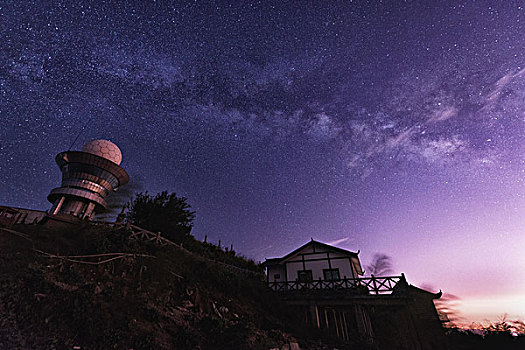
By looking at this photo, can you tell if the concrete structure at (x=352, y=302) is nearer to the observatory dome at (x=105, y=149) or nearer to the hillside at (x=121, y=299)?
the hillside at (x=121, y=299)

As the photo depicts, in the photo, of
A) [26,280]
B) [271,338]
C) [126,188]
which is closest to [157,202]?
[26,280]

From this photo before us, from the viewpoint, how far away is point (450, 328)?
21.4 metres

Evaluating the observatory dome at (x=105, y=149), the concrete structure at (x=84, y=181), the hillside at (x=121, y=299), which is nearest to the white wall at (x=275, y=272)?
the hillside at (x=121, y=299)

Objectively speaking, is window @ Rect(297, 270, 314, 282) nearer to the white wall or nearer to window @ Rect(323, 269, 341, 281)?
window @ Rect(323, 269, 341, 281)

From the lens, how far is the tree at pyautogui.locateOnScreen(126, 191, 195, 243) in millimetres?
25477

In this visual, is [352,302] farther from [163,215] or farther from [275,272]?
[163,215]

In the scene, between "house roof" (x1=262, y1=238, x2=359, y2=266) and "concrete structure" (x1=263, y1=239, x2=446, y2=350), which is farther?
"house roof" (x1=262, y1=238, x2=359, y2=266)

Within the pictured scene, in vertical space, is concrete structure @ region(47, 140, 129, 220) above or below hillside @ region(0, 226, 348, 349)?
above

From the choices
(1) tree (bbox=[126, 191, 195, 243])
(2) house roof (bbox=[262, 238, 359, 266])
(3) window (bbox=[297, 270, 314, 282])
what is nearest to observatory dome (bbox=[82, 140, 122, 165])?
(1) tree (bbox=[126, 191, 195, 243])

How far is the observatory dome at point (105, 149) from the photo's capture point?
128ft

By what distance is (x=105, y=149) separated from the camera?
40.3 meters

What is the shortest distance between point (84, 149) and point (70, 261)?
115ft

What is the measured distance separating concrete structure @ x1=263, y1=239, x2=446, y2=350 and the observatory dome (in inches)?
1316

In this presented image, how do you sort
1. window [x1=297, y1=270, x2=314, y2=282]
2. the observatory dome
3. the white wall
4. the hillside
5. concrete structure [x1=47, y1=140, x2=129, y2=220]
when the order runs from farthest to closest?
the observatory dome < concrete structure [x1=47, y1=140, x2=129, y2=220] < the white wall < window [x1=297, y1=270, x2=314, y2=282] < the hillside
